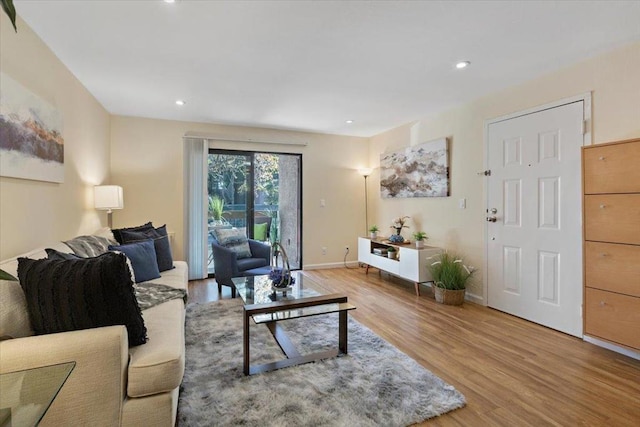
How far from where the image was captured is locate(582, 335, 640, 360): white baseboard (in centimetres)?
229

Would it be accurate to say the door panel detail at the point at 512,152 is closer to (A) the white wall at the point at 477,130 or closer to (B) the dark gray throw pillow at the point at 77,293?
(A) the white wall at the point at 477,130

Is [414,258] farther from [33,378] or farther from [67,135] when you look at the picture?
[67,135]

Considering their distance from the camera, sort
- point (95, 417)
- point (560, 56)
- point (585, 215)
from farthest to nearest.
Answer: point (560, 56) < point (585, 215) < point (95, 417)

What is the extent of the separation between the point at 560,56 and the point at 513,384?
2.61 meters

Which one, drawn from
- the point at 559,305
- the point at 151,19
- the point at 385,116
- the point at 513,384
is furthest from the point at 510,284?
the point at 151,19

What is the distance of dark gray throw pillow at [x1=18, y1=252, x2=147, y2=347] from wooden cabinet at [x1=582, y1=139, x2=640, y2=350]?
10.3ft

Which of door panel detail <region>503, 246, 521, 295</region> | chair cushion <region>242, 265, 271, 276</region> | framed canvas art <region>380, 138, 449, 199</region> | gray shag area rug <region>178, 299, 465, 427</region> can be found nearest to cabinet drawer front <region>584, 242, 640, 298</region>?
door panel detail <region>503, 246, 521, 295</region>

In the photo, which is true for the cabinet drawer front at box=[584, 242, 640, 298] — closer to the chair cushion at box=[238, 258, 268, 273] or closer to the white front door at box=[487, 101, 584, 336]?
the white front door at box=[487, 101, 584, 336]

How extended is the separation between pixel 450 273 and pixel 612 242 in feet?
5.06

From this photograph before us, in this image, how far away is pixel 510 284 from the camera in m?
3.25

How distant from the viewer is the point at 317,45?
244cm

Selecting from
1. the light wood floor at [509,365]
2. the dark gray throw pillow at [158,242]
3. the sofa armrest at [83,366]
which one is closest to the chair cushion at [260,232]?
the dark gray throw pillow at [158,242]

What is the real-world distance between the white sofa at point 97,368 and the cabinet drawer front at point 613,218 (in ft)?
9.66

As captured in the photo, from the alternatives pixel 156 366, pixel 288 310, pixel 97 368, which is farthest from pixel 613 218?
pixel 97 368
